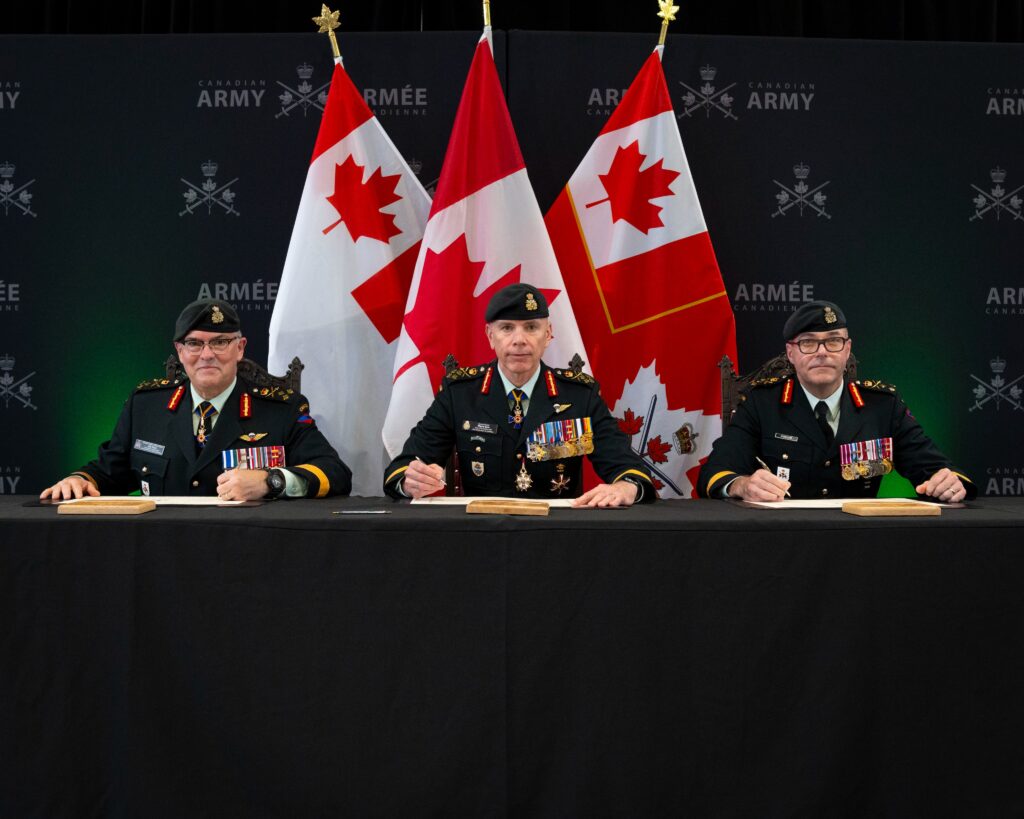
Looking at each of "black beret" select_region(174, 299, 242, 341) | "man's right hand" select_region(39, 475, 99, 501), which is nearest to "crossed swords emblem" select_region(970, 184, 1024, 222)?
"black beret" select_region(174, 299, 242, 341)

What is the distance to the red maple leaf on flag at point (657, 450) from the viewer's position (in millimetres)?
3523

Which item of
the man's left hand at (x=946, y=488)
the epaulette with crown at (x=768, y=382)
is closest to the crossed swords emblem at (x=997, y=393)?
the epaulette with crown at (x=768, y=382)

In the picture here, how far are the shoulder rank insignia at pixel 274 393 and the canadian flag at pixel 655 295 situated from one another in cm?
124

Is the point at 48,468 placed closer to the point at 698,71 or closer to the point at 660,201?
the point at 660,201

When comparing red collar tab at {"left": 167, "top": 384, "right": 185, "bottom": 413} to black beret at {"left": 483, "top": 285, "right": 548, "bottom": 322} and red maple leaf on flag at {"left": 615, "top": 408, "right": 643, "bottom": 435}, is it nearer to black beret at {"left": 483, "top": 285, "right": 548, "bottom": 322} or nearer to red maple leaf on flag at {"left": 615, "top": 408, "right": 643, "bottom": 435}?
black beret at {"left": 483, "top": 285, "right": 548, "bottom": 322}

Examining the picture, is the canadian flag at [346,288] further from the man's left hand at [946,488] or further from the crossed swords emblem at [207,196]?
the man's left hand at [946,488]

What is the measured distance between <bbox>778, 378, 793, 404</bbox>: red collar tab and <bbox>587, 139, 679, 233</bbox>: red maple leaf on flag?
0.91 metres

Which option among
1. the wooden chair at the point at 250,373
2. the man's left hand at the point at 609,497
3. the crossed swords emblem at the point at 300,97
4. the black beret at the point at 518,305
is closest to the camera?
the man's left hand at the point at 609,497

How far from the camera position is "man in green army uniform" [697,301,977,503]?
2.81 meters

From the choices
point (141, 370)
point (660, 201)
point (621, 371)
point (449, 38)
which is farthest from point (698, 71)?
point (141, 370)

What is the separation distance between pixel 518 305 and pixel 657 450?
1106 millimetres

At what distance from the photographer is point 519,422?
2.82 meters

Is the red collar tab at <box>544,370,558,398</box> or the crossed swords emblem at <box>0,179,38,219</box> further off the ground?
the crossed swords emblem at <box>0,179,38,219</box>

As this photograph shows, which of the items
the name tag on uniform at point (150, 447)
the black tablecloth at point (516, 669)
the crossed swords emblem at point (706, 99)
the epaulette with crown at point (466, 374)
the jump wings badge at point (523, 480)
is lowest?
the black tablecloth at point (516, 669)
